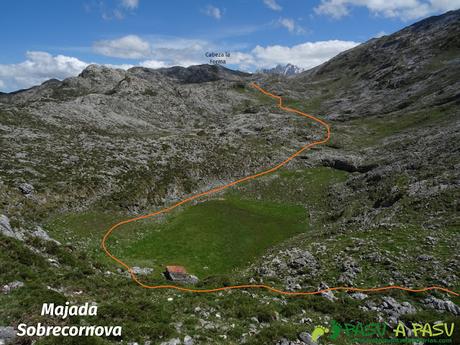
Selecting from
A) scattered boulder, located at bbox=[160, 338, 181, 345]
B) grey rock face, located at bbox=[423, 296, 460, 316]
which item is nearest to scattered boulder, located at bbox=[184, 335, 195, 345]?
scattered boulder, located at bbox=[160, 338, 181, 345]

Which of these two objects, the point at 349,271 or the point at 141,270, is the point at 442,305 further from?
the point at 141,270

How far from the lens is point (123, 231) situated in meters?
49.3

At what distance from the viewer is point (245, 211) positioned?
63.5 metres

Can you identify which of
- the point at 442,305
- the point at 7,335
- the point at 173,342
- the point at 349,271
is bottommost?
the point at 442,305

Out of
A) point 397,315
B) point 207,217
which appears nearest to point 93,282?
point 397,315

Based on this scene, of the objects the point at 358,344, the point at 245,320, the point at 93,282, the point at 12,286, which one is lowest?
the point at 358,344

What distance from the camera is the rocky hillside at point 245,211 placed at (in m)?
24.0

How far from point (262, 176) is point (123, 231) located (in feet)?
128

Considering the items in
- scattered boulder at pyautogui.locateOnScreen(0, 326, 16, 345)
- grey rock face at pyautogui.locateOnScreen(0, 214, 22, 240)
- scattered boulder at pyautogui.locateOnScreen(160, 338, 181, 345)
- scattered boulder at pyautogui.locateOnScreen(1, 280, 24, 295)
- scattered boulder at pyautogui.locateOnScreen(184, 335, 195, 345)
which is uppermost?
grey rock face at pyautogui.locateOnScreen(0, 214, 22, 240)

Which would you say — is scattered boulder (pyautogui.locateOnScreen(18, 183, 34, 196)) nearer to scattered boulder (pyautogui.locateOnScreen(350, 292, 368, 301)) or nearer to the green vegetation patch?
the green vegetation patch

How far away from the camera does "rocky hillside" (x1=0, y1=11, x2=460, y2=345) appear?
2400 cm

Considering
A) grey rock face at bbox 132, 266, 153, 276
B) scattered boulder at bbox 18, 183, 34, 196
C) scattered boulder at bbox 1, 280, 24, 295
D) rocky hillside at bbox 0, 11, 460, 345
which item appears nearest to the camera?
scattered boulder at bbox 1, 280, 24, 295

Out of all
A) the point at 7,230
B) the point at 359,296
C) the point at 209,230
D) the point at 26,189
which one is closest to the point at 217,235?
the point at 209,230

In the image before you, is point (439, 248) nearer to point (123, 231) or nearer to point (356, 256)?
point (356, 256)
